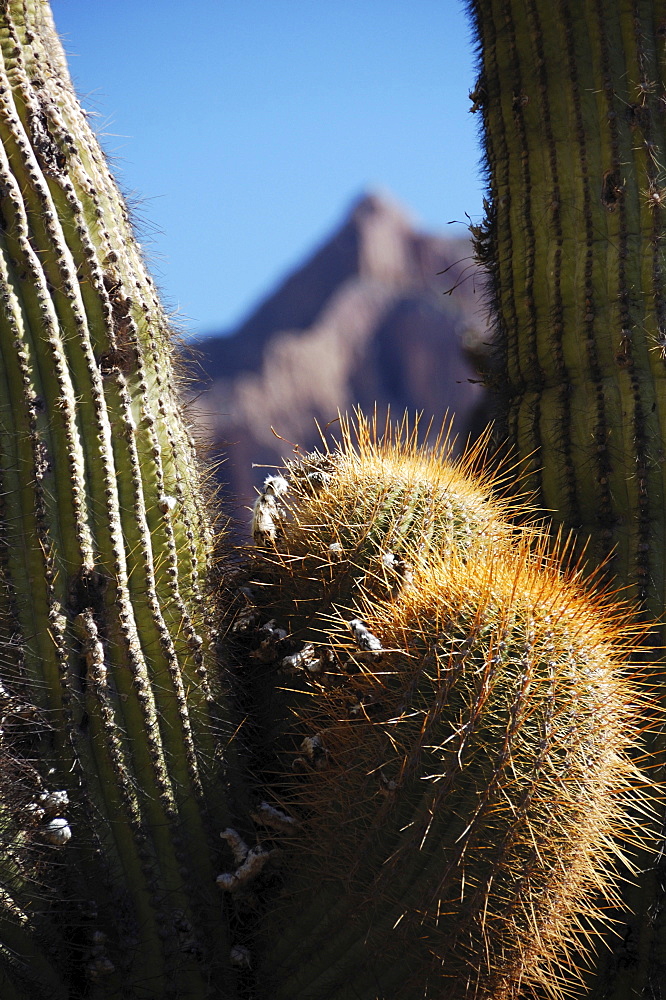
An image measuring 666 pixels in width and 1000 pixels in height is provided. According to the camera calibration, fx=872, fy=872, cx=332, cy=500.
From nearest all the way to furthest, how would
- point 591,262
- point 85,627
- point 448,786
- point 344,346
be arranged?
1. point 448,786
2. point 85,627
3. point 591,262
4. point 344,346

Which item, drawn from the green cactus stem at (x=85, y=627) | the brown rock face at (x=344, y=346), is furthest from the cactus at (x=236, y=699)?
the brown rock face at (x=344, y=346)

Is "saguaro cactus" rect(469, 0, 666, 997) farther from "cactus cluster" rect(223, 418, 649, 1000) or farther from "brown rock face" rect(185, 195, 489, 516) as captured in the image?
"brown rock face" rect(185, 195, 489, 516)

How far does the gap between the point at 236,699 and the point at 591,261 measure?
1605mm

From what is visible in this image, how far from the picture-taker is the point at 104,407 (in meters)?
2.06

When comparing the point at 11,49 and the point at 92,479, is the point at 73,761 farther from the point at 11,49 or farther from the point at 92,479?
the point at 11,49

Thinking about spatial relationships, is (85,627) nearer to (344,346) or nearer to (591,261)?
(591,261)

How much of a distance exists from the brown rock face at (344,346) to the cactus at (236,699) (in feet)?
25.0

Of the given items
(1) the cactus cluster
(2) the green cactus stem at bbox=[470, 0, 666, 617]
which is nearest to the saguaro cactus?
(2) the green cactus stem at bbox=[470, 0, 666, 617]

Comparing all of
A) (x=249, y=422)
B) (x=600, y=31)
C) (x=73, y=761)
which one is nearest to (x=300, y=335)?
(x=249, y=422)

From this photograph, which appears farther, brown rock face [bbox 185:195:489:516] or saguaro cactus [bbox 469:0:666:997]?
brown rock face [bbox 185:195:489:516]

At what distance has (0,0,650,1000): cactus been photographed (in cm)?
171

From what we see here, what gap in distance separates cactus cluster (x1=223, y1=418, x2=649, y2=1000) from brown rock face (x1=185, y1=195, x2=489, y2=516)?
312 inches

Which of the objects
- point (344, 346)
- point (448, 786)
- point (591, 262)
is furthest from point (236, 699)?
point (344, 346)

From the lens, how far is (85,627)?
6.45ft
